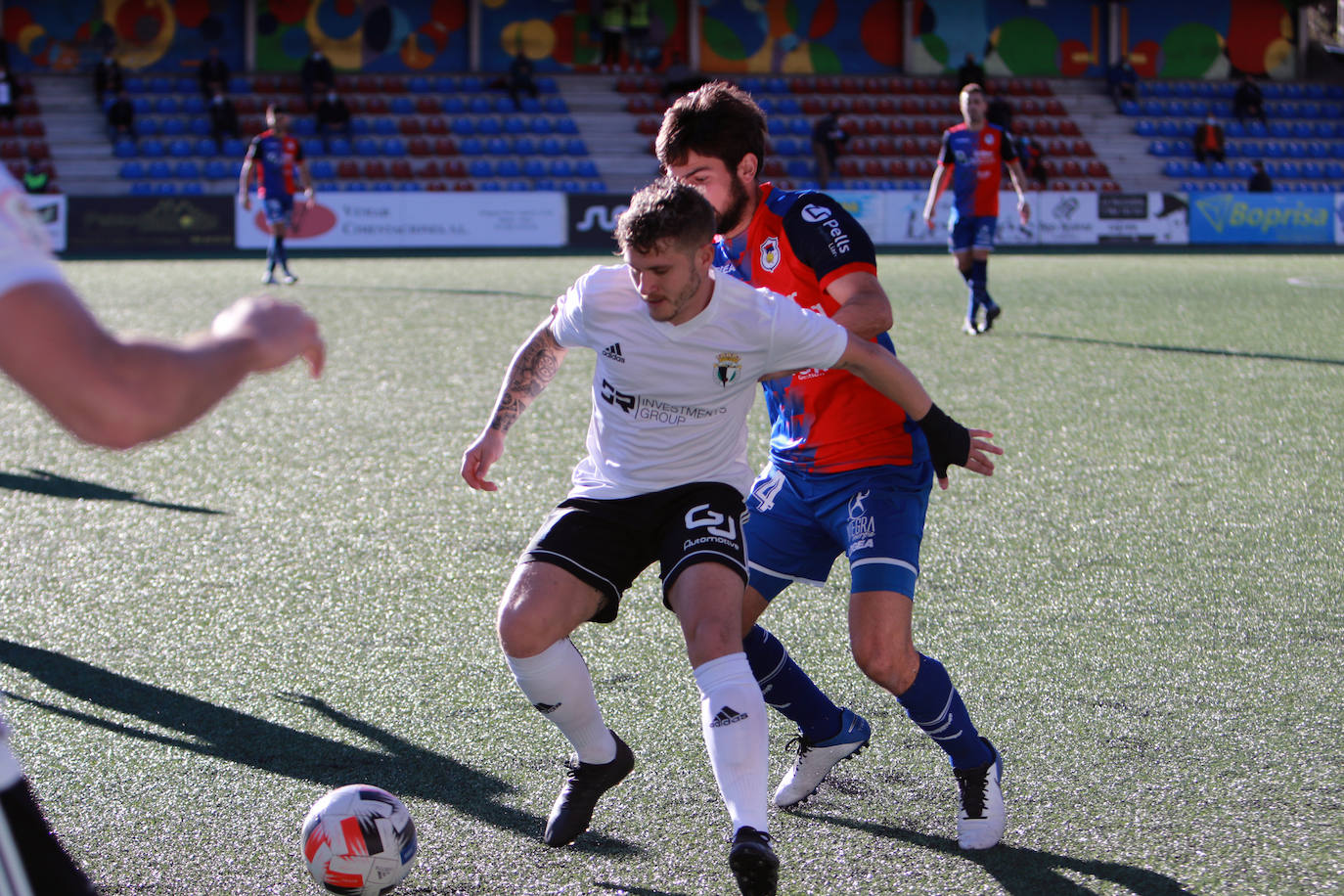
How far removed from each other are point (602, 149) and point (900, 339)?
65.7 ft

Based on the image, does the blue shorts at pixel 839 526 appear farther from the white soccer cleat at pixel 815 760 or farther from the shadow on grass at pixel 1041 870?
the shadow on grass at pixel 1041 870

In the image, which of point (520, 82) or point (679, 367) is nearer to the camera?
point (679, 367)

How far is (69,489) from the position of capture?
22.6 ft

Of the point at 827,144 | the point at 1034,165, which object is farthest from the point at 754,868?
the point at 827,144

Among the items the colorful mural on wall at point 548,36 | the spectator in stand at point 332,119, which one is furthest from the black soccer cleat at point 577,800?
the colorful mural on wall at point 548,36

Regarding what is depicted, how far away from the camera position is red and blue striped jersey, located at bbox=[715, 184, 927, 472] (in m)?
3.46

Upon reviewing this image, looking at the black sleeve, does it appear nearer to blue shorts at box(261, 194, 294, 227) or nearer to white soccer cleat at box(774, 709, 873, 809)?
white soccer cleat at box(774, 709, 873, 809)

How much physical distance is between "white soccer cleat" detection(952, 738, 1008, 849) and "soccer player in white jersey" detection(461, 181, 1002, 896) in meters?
0.61

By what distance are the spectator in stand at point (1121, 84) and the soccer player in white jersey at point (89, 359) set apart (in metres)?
36.5

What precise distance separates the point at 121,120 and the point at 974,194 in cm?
2169

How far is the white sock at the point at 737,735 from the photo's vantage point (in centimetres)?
276

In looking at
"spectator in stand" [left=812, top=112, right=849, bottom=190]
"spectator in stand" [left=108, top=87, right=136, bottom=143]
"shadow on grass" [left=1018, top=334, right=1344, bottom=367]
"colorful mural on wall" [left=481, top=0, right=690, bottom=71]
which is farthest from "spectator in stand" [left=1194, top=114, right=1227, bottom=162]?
"spectator in stand" [left=108, top=87, right=136, bottom=143]

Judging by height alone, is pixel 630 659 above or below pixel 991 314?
below

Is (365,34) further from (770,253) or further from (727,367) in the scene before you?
(727,367)
